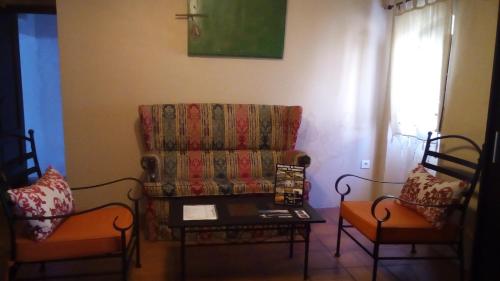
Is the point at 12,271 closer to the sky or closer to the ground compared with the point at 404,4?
closer to the ground

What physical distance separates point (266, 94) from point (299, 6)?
95cm

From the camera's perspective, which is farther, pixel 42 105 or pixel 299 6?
pixel 42 105

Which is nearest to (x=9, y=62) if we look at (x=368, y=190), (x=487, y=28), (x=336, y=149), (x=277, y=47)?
(x=277, y=47)

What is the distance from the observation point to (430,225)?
92.6 inches

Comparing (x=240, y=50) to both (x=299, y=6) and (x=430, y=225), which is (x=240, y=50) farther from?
(x=430, y=225)

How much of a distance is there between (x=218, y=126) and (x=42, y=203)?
174 centimetres

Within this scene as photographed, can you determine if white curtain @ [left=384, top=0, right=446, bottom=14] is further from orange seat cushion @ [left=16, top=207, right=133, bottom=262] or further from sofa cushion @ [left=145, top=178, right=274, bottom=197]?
orange seat cushion @ [left=16, top=207, right=133, bottom=262]

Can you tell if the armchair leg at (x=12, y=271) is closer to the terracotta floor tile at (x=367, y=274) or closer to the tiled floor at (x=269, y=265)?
A: the tiled floor at (x=269, y=265)

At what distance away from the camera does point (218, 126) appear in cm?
344

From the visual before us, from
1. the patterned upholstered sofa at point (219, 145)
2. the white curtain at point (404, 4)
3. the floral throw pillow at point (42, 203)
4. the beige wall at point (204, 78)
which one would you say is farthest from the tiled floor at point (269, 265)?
the white curtain at point (404, 4)

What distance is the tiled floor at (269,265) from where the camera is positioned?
101 inches

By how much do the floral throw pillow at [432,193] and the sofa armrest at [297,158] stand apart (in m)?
0.88

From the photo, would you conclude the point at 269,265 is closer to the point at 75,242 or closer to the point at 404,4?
the point at 75,242

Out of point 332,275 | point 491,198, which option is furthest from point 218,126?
point 491,198
